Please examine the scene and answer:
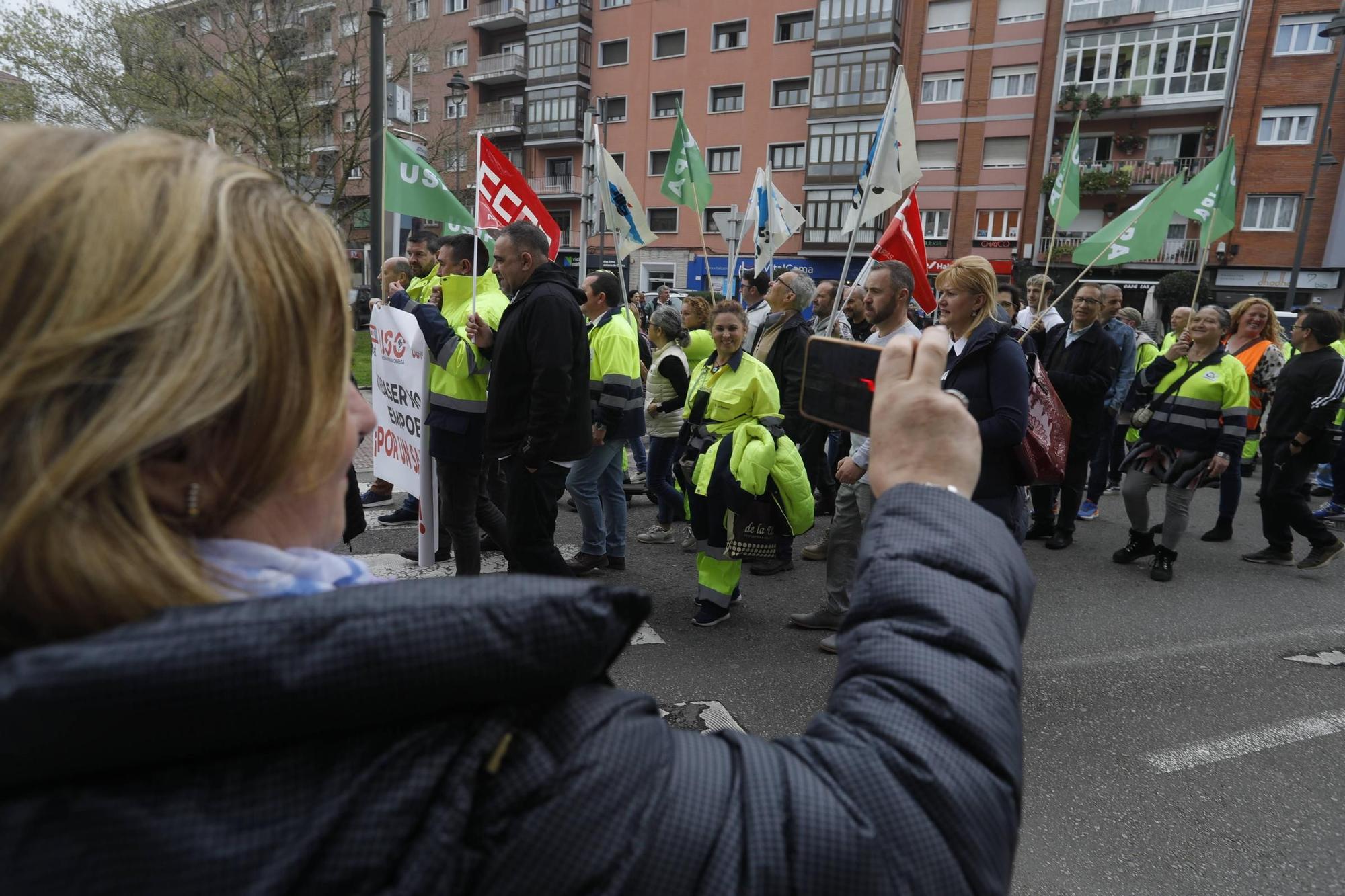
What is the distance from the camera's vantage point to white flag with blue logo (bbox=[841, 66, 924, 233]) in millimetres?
6008

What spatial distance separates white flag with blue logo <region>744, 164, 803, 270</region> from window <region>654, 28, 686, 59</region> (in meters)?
30.6

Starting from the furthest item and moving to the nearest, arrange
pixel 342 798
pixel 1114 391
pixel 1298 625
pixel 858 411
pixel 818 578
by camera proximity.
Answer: pixel 1114 391
pixel 818 578
pixel 1298 625
pixel 858 411
pixel 342 798

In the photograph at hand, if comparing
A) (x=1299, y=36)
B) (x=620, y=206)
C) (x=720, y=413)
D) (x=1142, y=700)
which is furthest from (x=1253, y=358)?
(x=1299, y=36)

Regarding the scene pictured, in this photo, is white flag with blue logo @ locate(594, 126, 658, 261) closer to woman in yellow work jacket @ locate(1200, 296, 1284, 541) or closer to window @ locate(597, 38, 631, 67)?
→ woman in yellow work jacket @ locate(1200, 296, 1284, 541)

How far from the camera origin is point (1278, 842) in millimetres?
2680

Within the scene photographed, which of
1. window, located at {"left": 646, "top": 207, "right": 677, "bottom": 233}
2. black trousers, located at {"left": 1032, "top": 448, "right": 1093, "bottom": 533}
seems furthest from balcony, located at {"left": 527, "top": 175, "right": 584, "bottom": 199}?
black trousers, located at {"left": 1032, "top": 448, "right": 1093, "bottom": 533}

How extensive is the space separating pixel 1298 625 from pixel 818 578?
2.87 m

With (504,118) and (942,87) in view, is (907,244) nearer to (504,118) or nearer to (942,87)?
(942,87)

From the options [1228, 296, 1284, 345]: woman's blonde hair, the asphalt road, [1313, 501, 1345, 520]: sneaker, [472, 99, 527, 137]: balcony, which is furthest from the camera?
[472, 99, 527, 137]: balcony

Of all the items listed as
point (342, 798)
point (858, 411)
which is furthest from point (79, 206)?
point (858, 411)

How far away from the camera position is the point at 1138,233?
739 centimetres

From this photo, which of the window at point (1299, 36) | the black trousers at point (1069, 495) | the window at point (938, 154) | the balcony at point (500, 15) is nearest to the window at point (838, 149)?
the window at point (938, 154)

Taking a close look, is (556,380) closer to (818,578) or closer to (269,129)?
(818,578)

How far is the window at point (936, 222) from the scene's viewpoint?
3272cm
